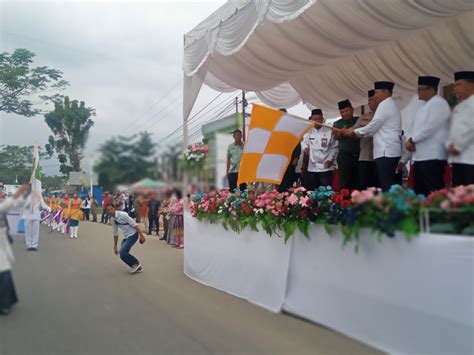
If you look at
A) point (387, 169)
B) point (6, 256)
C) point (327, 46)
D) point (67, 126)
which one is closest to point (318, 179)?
point (387, 169)

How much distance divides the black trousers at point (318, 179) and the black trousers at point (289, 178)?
328mm

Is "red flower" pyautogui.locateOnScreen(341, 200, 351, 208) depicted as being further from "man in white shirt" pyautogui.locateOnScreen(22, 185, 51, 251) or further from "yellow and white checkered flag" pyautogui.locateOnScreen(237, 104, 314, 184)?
"man in white shirt" pyautogui.locateOnScreen(22, 185, 51, 251)

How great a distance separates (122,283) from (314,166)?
10.6ft

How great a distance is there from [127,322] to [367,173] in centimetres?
317

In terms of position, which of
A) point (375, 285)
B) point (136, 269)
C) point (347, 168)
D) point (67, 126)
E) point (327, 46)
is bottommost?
point (136, 269)

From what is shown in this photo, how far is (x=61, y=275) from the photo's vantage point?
4.00 m

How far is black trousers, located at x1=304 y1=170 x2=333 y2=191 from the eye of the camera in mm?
5711

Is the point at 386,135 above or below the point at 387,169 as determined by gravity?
above

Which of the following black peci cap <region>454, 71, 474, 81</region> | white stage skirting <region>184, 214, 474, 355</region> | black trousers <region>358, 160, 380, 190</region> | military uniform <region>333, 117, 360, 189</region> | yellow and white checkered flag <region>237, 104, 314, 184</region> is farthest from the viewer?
military uniform <region>333, 117, 360, 189</region>

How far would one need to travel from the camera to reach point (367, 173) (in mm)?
5004

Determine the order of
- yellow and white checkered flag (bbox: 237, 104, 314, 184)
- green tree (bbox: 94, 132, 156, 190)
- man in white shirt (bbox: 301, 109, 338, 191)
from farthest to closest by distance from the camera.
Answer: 1. man in white shirt (bbox: 301, 109, 338, 191)
2. yellow and white checkered flag (bbox: 237, 104, 314, 184)
3. green tree (bbox: 94, 132, 156, 190)

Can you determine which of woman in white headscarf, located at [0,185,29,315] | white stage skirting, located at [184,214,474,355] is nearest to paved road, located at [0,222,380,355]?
woman in white headscarf, located at [0,185,29,315]

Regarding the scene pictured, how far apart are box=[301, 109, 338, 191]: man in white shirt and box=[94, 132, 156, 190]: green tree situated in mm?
3584

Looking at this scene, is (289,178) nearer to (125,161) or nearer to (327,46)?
(327,46)
